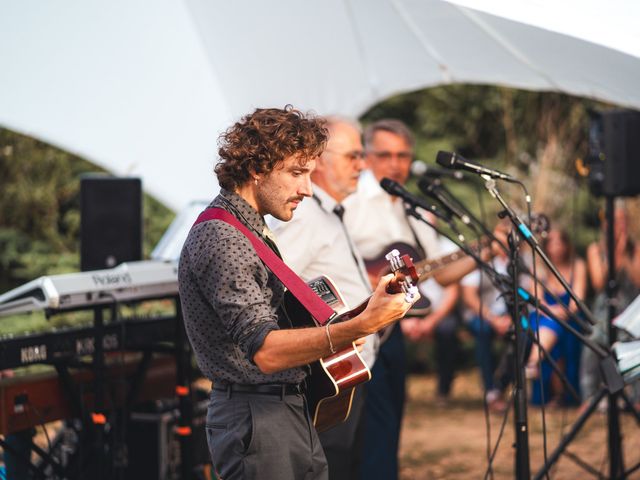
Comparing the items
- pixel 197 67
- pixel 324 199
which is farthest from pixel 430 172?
pixel 197 67

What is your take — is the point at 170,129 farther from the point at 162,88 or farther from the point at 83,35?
the point at 83,35

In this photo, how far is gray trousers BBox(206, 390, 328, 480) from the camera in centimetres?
237

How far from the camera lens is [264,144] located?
2354 millimetres

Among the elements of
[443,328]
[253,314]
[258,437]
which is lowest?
[443,328]

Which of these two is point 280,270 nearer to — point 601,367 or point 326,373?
point 326,373

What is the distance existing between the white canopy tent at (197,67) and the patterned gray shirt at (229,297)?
2373mm

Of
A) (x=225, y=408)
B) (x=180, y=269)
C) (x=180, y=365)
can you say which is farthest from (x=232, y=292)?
(x=180, y=365)

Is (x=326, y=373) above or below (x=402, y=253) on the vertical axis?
below

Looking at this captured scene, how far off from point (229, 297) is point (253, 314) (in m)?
0.08

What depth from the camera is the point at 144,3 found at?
208 inches

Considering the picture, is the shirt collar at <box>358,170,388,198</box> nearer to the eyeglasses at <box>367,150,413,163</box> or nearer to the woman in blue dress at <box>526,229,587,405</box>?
the eyeglasses at <box>367,150,413,163</box>

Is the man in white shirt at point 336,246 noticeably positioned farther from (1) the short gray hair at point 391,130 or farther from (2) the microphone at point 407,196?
(1) the short gray hair at point 391,130

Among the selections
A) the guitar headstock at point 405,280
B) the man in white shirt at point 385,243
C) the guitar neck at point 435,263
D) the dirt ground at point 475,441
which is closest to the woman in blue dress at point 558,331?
the dirt ground at point 475,441

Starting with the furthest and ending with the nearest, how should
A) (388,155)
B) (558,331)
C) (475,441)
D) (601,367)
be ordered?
A: (558,331)
(475,441)
(388,155)
(601,367)
